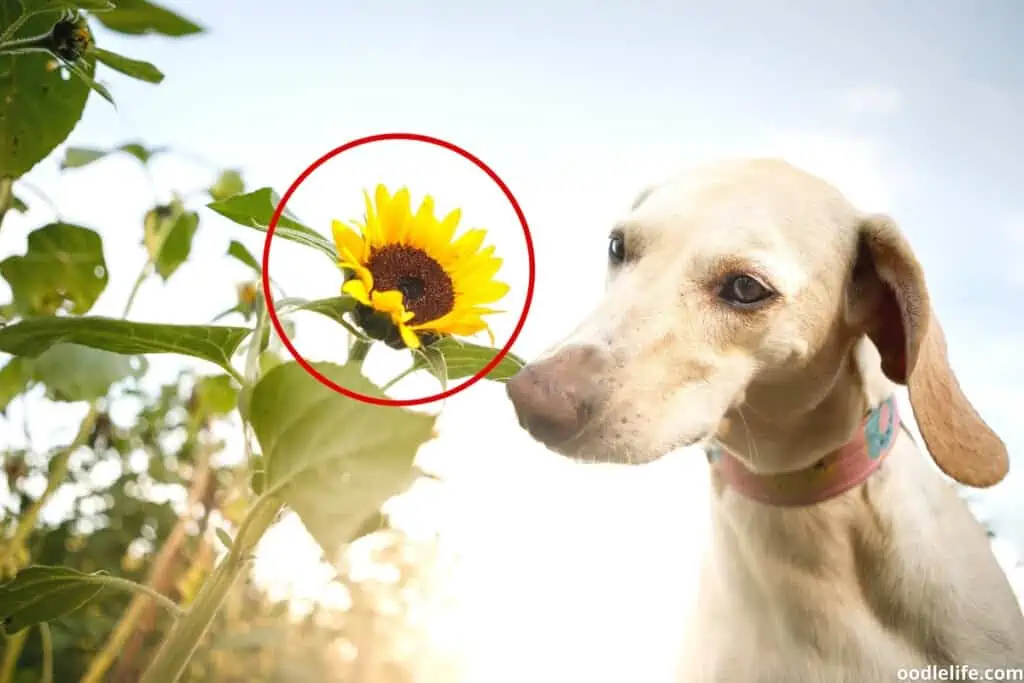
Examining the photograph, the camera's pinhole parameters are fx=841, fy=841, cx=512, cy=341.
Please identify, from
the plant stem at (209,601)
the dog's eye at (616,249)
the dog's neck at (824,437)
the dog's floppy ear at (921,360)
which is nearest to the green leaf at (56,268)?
the plant stem at (209,601)

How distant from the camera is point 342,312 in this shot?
18.7 inches

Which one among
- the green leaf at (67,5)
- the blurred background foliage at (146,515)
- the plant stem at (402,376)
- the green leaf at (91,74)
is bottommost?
the blurred background foliage at (146,515)

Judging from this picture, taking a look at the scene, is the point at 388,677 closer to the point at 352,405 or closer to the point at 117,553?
the point at 117,553

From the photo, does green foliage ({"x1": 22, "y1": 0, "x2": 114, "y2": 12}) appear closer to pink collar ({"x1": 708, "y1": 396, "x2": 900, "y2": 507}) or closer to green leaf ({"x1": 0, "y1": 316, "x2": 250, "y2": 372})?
green leaf ({"x1": 0, "y1": 316, "x2": 250, "y2": 372})

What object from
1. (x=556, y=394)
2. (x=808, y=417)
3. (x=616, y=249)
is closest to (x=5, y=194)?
(x=556, y=394)

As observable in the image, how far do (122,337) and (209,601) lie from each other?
150mm

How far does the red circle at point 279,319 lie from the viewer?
409 mm

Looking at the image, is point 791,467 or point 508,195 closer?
point 508,195

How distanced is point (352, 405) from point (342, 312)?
0.09m

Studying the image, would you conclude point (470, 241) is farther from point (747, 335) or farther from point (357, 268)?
point (747, 335)

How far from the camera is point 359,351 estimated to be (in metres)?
0.47

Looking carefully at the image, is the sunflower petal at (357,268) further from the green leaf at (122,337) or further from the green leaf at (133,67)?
the green leaf at (133,67)

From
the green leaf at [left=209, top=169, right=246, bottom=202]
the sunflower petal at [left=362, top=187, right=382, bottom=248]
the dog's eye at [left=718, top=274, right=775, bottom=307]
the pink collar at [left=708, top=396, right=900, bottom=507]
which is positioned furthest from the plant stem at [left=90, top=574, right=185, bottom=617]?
the pink collar at [left=708, top=396, right=900, bottom=507]

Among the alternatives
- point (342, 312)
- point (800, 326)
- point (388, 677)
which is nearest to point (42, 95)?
point (342, 312)
